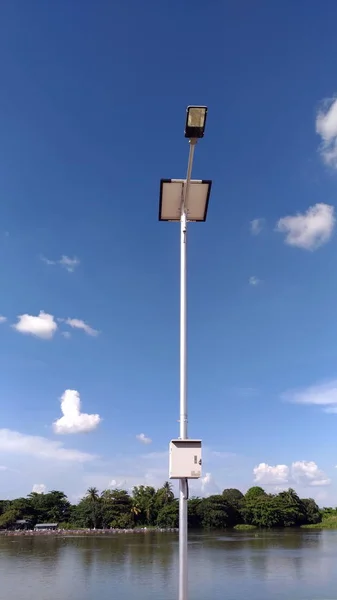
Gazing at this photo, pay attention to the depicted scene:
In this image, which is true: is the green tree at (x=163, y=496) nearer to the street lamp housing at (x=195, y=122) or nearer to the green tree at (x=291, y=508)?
the green tree at (x=291, y=508)

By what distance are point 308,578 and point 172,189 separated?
2035 cm

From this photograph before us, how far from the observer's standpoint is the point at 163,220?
15.9ft

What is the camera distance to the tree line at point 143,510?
5472 centimetres

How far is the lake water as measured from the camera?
1697 centimetres

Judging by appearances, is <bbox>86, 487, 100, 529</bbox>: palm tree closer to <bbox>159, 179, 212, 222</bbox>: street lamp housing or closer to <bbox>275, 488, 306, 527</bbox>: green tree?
<bbox>275, 488, 306, 527</bbox>: green tree

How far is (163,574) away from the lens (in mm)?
21062

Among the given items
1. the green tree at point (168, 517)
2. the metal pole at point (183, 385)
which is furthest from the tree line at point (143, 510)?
the metal pole at point (183, 385)

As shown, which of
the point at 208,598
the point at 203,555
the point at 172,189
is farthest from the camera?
the point at 203,555

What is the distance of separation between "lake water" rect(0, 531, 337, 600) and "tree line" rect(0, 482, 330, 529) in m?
23.2

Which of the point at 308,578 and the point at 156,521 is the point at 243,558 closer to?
the point at 308,578

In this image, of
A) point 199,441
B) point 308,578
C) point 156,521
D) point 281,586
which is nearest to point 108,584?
point 281,586

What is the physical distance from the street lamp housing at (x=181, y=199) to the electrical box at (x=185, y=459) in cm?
207

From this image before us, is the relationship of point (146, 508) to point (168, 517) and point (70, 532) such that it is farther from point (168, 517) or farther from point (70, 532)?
point (70, 532)

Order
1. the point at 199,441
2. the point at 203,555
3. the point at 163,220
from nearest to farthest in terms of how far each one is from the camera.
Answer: the point at 199,441 < the point at 163,220 < the point at 203,555
